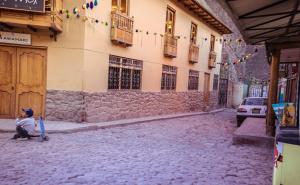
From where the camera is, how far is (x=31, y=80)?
1159cm

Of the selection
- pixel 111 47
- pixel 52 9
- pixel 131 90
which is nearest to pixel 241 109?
pixel 131 90

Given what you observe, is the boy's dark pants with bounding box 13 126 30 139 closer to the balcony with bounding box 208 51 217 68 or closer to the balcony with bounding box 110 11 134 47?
the balcony with bounding box 110 11 134 47

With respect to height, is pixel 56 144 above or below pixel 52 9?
below

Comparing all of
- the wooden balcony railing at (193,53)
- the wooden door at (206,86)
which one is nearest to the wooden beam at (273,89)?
the wooden balcony railing at (193,53)

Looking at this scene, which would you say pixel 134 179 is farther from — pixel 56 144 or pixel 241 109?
pixel 241 109

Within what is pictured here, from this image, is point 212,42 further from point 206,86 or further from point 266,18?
point 266,18

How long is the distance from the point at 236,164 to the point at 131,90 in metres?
8.17

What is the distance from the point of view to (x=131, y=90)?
1457 cm

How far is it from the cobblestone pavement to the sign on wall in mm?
4204

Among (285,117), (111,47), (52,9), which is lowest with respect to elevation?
(285,117)

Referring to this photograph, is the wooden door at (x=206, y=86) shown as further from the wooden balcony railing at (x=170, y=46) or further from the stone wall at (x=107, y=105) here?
the wooden balcony railing at (x=170, y=46)

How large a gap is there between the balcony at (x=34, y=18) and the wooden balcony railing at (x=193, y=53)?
11362 mm

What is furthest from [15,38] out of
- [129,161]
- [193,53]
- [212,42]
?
[212,42]

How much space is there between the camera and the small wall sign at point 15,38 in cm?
1116
